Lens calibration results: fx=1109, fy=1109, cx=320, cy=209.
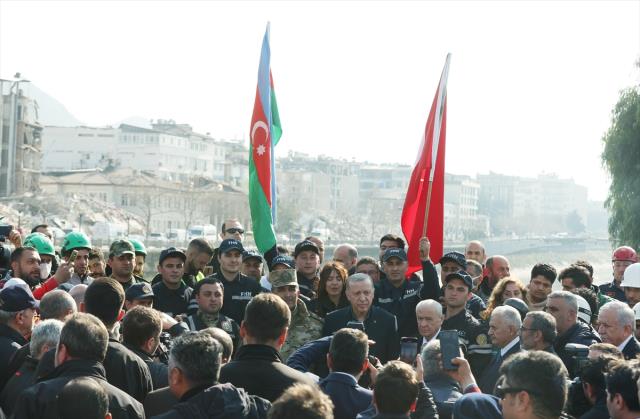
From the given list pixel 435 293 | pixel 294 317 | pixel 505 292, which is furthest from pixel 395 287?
pixel 294 317

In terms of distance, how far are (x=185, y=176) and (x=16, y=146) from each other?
162ft

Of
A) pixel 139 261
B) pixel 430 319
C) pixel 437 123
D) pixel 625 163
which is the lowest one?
pixel 430 319

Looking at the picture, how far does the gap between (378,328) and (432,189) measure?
3.39 m

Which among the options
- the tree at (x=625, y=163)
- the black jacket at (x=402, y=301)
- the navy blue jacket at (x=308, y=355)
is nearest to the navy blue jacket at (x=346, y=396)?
the navy blue jacket at (x=308, y=355)

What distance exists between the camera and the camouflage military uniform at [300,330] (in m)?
8.78

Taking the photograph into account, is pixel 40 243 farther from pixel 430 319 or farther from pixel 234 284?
pixel 430 319

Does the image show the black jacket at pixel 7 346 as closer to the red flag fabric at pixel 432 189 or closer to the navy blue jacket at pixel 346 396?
the navy blue jacket at pixel 346 396

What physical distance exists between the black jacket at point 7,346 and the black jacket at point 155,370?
857 millimetres

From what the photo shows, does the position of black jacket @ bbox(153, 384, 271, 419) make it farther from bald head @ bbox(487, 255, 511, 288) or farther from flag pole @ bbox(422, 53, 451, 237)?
bald head @ bbox(487, 255, 511, 288)

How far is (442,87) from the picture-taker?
12.5 meters

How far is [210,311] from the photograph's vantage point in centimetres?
888

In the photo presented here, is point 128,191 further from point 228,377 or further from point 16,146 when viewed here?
point 228,377

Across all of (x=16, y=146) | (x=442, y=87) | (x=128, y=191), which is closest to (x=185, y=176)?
(x=128, y=191)

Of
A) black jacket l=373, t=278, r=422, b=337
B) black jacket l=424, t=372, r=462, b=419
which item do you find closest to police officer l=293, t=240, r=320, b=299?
black jacket l=373, t=278, r=422, b=337
